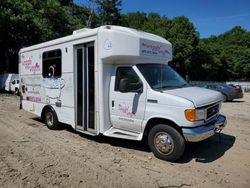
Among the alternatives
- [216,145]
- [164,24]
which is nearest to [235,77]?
[164,24]

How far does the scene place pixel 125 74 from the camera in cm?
745

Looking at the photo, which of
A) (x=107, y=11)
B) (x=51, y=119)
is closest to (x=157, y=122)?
(x=51, y=119)

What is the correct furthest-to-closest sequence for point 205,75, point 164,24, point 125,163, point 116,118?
1. point 205,75
2. point 164,24
3. point 116,118
4. point 125,163

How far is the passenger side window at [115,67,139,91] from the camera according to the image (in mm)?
7158

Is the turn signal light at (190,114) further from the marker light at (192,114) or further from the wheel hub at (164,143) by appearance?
the wheel hub at (164,143)

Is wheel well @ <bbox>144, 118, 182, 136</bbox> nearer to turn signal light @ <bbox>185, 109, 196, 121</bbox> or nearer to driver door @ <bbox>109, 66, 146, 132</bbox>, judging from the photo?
driver door @ <bbox>109, 66, 146, 132</bbox>

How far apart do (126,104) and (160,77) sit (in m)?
1.10

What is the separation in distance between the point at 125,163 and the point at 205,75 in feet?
159

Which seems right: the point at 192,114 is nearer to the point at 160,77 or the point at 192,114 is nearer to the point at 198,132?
the point at 198,132

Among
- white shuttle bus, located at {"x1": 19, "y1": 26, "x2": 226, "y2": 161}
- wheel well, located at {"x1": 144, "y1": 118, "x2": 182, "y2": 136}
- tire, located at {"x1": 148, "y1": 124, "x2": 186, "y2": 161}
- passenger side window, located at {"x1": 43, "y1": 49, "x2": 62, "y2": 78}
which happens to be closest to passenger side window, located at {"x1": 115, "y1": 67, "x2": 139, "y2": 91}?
white shuttle bus, located at {"x1": 19, "y1": 26, "x2": 226, "y2": 161}

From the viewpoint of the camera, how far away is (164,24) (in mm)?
48156

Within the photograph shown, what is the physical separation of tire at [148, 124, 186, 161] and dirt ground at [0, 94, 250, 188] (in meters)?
0.18

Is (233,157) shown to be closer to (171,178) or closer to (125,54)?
(171,178)

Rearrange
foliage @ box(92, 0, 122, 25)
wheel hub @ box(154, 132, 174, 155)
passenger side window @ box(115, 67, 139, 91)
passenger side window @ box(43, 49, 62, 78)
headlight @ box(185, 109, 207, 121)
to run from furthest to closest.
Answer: foliage @ box(92, 0, 122, 25) < passenger side window @ box(43, 49, 62, 78) < passenger side window @ box(115, 67, 139, 91) < wheel hub @ box(154, 132, 174, 155) < headlight @ box(185, 109, 207, 121)
